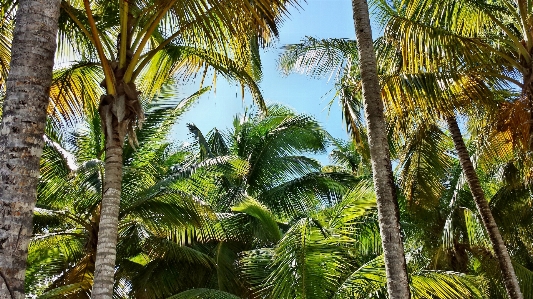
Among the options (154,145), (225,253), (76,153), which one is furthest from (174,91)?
(225,253)

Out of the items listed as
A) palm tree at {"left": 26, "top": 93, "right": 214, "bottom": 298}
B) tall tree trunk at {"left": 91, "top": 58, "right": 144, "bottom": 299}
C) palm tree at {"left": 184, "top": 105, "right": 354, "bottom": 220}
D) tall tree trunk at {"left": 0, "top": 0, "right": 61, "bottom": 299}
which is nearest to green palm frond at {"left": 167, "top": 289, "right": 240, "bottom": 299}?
palm tree at {"left": 26, "top": 93, "right": 214, "bottom": 298}

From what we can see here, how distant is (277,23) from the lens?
9234mm

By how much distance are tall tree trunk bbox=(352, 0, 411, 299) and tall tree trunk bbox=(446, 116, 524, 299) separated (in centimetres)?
418

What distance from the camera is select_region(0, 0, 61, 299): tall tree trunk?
4.32 metres

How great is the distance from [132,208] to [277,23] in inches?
→ 155

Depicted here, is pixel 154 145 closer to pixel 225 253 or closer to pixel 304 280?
pixel 225 253

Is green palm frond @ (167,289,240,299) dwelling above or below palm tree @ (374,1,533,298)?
below

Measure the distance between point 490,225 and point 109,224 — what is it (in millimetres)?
7608

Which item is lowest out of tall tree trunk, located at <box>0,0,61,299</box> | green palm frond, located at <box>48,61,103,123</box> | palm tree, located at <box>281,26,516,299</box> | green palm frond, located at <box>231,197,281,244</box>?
tall tree trunk, located at <box>0,0,61,299</box>

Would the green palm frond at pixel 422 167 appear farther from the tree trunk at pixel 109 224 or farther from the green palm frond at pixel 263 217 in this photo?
the tree trunk at pixel 109 224

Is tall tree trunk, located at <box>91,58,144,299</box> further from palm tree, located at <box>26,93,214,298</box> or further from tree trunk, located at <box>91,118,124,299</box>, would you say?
palm tree, located at <box>26,93,214,298</box>

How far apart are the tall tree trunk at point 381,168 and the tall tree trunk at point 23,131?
3.90 meters

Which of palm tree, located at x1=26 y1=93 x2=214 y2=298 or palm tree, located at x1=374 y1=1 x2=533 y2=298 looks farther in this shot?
palm tree, located at x1=26 y1=93 x2=214 y2=298

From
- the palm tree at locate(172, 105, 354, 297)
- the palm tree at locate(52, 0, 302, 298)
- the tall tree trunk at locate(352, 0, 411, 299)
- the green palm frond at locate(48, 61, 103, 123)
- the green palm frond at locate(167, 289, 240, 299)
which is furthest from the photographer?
the palm tree at locate(172, 105, 354, 297)
